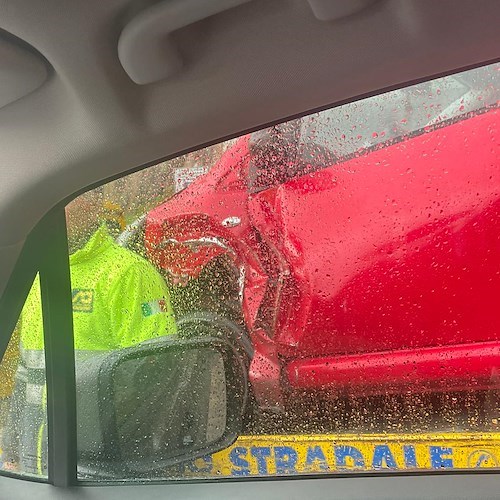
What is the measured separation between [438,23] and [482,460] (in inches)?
47.3

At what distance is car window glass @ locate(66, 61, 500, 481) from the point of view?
70.6 inches

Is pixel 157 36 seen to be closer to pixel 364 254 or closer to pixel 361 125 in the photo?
pixel 361 125

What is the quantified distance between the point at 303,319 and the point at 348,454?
375mm

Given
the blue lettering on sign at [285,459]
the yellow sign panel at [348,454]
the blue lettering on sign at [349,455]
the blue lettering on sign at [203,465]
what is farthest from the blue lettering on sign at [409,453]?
the blue lettering on sign at [203,465]

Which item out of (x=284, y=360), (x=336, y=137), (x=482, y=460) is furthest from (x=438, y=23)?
(x=482, y=460)

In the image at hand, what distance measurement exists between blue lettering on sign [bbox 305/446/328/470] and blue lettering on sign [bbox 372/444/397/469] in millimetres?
132

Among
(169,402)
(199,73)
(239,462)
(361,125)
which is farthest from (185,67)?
(239,462)

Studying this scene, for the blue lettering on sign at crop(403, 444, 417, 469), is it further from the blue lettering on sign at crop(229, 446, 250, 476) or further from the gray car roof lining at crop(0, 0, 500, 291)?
the gray car roof lining at crop(0, 0, 500, 291)

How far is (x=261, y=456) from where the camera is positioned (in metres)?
1.83

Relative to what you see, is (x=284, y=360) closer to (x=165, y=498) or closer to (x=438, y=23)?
(x=165, y=498)

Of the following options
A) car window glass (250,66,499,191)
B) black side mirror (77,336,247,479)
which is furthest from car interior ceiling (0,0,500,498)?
black side mirror (77,336,247,479)

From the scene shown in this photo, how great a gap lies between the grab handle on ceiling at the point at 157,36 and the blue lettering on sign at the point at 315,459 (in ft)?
3.56

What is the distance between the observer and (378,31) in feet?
3.48

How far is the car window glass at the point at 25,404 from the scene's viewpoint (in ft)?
5.84
